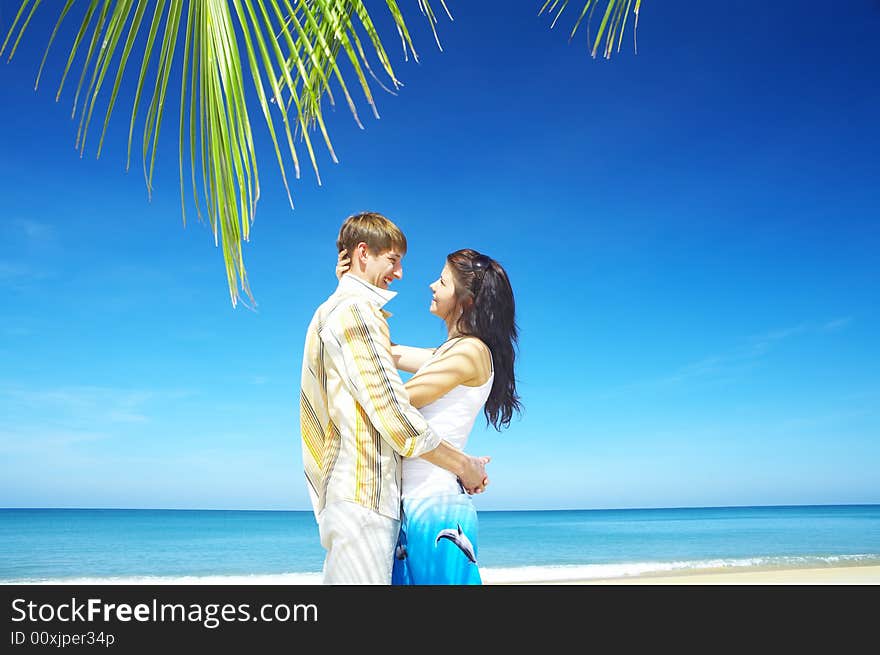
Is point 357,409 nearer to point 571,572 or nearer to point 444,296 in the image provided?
point 444,296

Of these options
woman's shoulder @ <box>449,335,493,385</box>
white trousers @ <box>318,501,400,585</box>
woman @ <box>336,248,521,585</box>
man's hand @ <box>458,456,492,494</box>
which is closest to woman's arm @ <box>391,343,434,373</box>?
A: woman @ <box>336,248,521,585</box>

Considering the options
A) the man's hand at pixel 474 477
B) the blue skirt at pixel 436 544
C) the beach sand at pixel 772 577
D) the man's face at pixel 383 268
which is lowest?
the beach sand at pixel 772 577

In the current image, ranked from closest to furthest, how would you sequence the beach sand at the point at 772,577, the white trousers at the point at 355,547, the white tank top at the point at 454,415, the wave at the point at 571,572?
the white trousers at the point at 355,547
the white tank top at the point at 454,415
the beach sand at the point at 772,577
the wave at the point at 571,572

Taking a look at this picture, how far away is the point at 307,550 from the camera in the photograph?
60.0 feet

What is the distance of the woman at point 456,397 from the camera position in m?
1.59

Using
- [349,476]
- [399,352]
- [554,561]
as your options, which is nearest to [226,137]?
[349,476]

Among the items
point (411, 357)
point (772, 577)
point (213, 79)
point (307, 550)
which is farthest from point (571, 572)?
point (213, 79)

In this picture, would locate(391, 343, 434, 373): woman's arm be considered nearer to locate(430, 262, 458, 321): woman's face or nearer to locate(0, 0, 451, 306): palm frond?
locate(430, 262, 458, 321): woman's face

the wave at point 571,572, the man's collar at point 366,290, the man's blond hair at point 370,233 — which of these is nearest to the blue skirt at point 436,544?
the man's collar at point 366,290

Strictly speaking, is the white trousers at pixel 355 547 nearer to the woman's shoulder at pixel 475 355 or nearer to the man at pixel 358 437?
the man at pixel 358 437

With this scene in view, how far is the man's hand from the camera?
1675mm

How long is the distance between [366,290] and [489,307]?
35cm

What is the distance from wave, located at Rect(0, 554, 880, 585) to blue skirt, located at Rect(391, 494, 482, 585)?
1112cm
